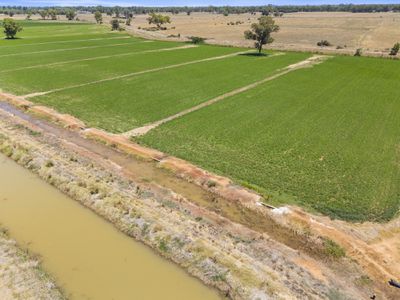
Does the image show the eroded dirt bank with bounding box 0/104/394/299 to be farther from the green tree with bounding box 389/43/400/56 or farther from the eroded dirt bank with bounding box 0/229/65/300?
the green tree with bounding box 389/43/400/56

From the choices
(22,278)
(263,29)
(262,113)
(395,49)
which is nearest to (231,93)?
(262,113)

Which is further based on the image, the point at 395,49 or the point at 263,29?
the point at 395,49

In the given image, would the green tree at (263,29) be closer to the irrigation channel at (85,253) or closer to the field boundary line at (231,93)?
the field boundary line at (231,93)

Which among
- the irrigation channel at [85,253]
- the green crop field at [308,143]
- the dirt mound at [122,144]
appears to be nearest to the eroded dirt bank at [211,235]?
the irrigation channel at [85,253]

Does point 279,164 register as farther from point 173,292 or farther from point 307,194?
point 173,292

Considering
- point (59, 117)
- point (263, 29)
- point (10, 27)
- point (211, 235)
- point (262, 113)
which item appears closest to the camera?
point (211, 235)

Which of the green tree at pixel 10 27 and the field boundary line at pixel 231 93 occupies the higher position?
the field boundary line at pixel 231 93

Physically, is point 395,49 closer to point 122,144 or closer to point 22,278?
point 122,144
